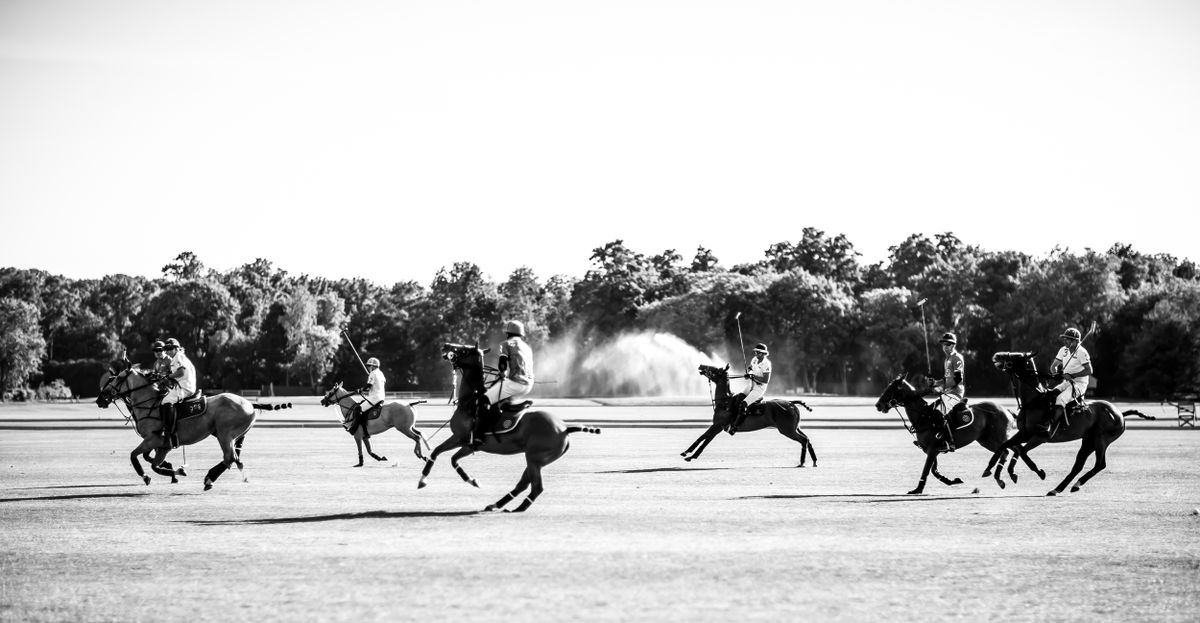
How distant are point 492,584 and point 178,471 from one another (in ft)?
39.1

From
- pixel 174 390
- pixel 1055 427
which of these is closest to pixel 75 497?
pixel 174 390

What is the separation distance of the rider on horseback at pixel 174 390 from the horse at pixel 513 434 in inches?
214

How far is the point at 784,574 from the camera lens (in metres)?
11.4

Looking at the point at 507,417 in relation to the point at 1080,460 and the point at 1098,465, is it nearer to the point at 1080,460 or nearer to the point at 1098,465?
the point at 1080,460

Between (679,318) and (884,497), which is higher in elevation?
(679,318)

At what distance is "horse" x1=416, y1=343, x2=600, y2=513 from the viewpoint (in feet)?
53.4

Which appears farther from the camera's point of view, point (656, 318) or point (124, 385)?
A: point (656, 318)

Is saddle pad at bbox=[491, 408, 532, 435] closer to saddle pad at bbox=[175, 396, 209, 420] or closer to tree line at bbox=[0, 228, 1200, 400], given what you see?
saddle pad at bbox=[175, 396, 209, 420]

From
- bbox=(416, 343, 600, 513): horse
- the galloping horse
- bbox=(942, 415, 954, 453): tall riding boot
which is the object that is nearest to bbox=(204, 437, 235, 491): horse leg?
the galloping horse

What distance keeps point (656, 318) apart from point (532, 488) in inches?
3529

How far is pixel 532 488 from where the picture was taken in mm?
16188

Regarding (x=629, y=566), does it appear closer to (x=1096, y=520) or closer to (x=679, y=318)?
(x=1096, y=520)

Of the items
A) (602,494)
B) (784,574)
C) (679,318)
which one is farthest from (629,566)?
(679,318)

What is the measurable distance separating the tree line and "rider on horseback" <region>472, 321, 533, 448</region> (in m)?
76.5
